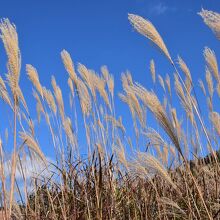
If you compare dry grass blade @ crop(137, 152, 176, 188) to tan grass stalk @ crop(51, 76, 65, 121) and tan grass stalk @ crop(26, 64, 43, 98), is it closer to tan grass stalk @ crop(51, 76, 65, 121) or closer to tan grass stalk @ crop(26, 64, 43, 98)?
tan grass stalk @ crop(26, 64, 43, 98)

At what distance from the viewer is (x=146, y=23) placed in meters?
2.50

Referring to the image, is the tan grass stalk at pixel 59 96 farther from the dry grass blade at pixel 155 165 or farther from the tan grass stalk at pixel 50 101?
the dry grass blade at pixel 155 165

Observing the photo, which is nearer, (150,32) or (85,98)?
(150,32)

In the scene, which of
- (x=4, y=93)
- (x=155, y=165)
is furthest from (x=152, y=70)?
(x=155, y=165)

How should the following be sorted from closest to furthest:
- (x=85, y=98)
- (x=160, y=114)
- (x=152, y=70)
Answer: (x=160, y=114) → (x=85, y=98) → (x=152, y=70)

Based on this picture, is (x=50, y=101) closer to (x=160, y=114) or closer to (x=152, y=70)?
(x=152, y=70)


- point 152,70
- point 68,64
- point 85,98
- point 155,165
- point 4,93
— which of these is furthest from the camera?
point 152,70

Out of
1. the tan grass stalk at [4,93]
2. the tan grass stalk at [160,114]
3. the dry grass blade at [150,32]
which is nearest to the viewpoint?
the tan grass stalk at [160,114]

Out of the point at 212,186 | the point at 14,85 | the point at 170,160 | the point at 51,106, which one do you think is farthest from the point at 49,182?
the point at 14,85

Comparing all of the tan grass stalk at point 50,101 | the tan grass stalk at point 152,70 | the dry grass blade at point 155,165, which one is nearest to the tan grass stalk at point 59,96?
the tan grass stalk at point 50,101

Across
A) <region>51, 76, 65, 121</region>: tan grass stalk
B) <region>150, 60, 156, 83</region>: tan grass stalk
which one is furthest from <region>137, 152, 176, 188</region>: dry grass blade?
<region>150, 60, 156, 83</region>: tan grass stalk

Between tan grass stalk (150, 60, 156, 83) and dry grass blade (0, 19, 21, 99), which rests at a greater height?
tan grass stalk (150, 60, 156, 83)

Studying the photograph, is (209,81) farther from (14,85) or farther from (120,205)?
(14,85)

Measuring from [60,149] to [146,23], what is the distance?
8.02 feet
